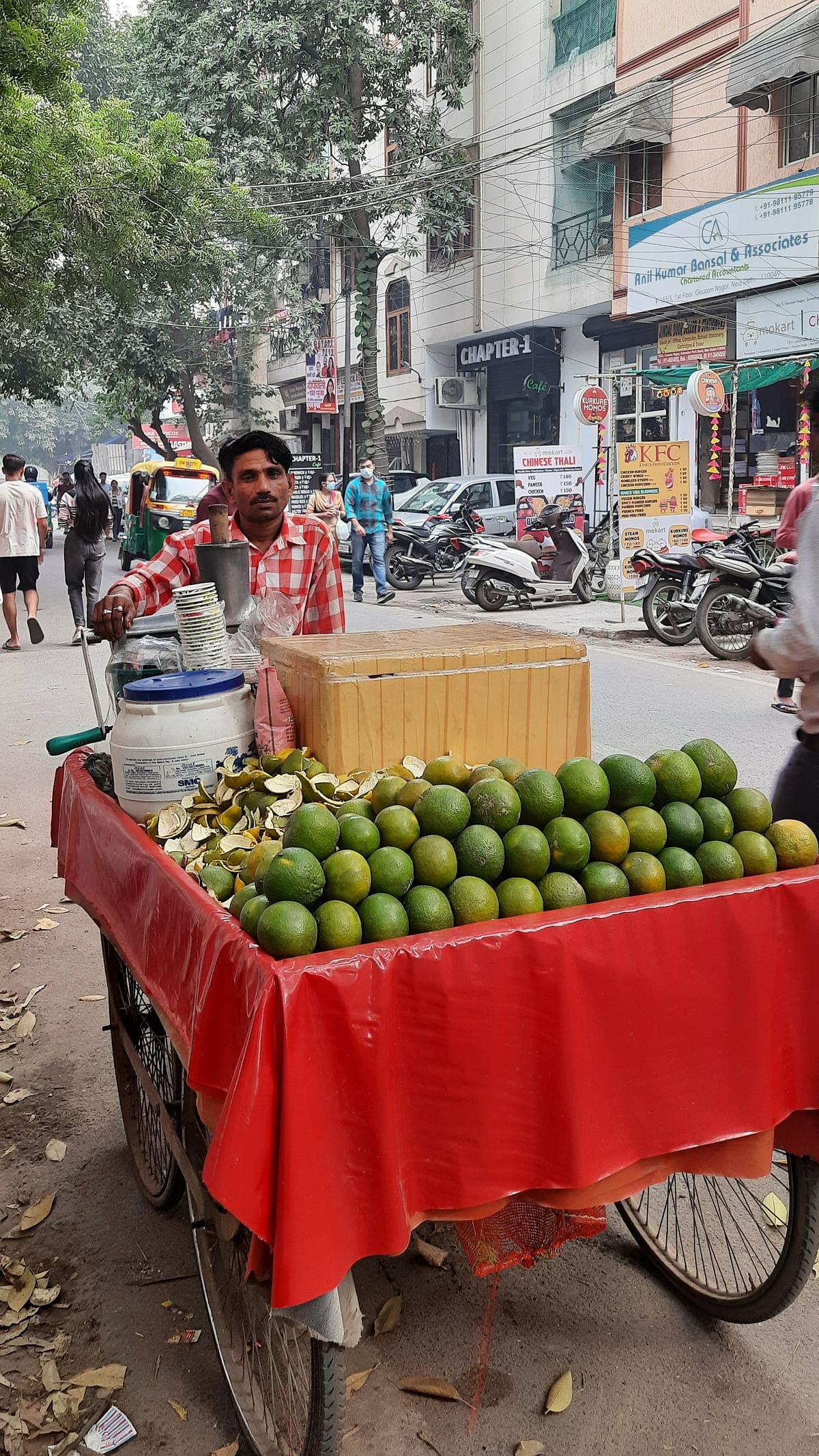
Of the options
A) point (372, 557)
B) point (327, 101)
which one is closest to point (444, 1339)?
point (372, 557)

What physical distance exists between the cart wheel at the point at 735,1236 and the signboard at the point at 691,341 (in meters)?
16.7

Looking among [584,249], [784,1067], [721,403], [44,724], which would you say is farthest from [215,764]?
[584,249]

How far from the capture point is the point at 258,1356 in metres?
2.11

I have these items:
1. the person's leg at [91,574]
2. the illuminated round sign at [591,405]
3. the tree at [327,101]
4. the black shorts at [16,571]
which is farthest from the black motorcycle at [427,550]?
the black shorts at [16,571]

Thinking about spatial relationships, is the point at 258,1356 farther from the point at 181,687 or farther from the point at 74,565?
the point at 74,565

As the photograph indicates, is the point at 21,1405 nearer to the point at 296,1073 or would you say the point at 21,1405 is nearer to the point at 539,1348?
the point at 539,1348

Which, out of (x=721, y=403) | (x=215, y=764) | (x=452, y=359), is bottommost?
(x=215, y=764)

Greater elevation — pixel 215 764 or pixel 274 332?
pixel 274 332

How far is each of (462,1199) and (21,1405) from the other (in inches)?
45.7

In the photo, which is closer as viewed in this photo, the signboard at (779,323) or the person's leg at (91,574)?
the person's leg at (91,574)

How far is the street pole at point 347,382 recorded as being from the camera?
27.9 meters

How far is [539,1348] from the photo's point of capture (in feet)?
7.63

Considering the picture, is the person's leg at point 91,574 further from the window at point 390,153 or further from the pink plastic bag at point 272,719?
the window at point 390,153

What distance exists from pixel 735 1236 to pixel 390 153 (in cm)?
2903
